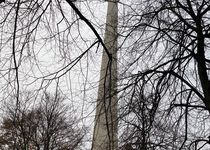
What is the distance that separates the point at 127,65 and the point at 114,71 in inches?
8.8

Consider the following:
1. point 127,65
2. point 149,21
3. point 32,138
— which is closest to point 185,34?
point 149,21

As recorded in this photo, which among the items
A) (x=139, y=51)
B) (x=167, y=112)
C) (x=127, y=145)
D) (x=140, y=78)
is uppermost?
(x=139, y=51)

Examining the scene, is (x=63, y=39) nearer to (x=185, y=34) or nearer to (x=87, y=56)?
(x=87, y=56)

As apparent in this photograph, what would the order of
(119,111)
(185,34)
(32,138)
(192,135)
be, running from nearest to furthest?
(185,34), (119,111), (192,135), (32,138)

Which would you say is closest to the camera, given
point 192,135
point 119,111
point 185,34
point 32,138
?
point 185,34

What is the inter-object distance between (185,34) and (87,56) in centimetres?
167

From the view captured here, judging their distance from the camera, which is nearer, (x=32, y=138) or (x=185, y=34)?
(x=185, y=34)

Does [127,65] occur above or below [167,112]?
above

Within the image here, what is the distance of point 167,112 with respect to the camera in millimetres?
4637

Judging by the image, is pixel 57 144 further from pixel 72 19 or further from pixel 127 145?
pixel 72 19

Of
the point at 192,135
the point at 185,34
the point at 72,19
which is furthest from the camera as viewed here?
the point at 192,135

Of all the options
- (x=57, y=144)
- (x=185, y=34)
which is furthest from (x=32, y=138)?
(x=185, y=34)

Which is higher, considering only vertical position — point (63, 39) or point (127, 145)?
point (63, 39)

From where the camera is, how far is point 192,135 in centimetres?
527
